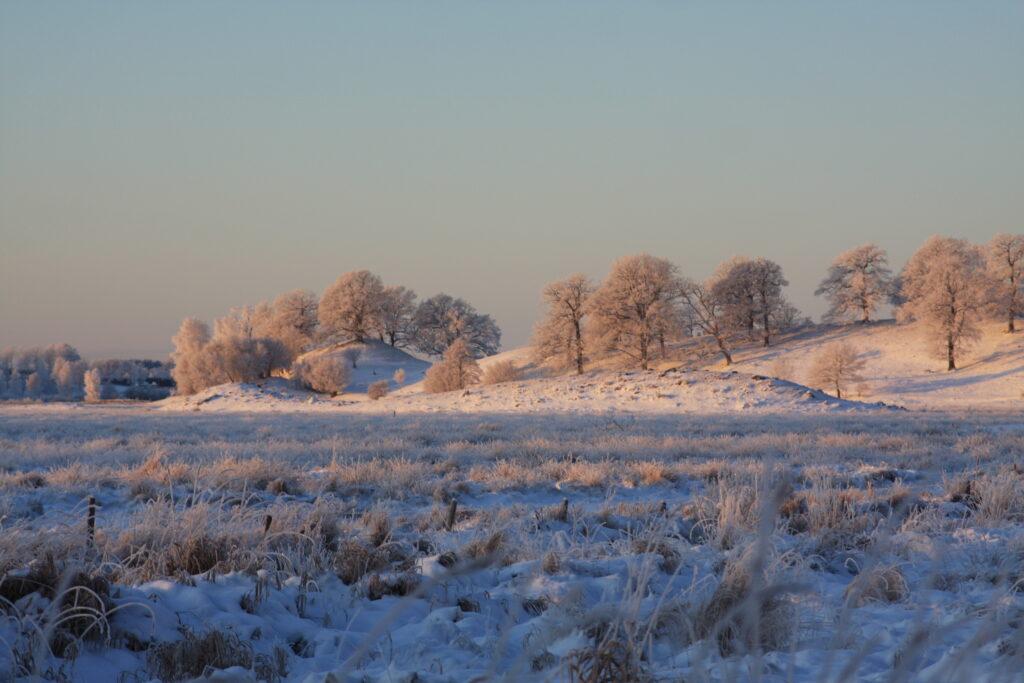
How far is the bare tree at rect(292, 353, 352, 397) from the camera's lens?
62.1 m

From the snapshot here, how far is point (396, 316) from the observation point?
84.9m

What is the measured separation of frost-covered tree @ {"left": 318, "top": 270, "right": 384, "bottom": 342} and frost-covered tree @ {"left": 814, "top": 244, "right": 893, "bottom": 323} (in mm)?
46824

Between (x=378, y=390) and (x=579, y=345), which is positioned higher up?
(x=579, y=345)

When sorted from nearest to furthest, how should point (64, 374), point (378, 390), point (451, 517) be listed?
point (451, 517) → point (378, 390) → point (64, 374)

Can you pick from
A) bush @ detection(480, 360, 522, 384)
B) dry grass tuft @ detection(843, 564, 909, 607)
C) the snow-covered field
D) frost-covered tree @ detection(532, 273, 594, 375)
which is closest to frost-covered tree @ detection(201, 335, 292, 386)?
bush @ detection(480, 360, 522, 384)

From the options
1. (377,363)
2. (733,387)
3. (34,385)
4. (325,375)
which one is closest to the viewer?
(733,387)

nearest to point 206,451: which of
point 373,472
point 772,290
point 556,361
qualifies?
point 373,472

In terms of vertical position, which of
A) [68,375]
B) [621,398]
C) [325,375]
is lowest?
[621,398]

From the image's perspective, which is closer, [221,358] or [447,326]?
[221,358]

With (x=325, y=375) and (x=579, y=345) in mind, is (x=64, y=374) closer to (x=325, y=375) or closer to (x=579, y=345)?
(x=325, y=375)

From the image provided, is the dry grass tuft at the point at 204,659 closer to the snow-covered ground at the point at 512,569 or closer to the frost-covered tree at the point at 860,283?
the snow-covered ground at the point at 512,569

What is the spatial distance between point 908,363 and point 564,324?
2591 centimetres

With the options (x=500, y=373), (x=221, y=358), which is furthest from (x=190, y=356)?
(x=500, y=373)

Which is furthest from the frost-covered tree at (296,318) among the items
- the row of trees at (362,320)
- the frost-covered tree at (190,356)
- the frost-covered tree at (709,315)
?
the frost-covered tree at (709,315)
